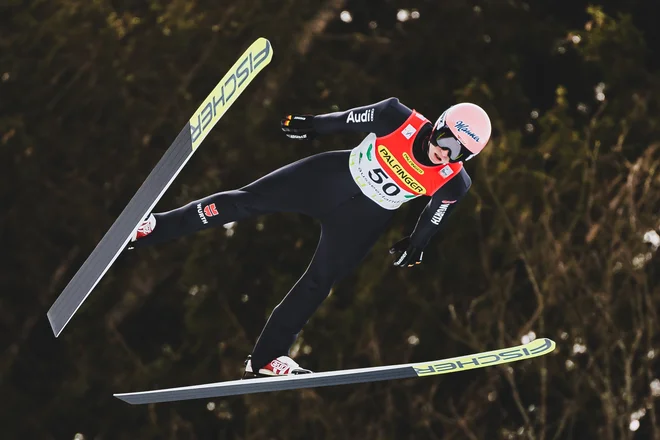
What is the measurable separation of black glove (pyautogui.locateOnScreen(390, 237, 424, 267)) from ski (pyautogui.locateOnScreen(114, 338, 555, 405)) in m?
0.52

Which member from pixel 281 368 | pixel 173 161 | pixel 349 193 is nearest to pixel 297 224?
pixel 281 368

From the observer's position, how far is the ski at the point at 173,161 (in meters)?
5.56

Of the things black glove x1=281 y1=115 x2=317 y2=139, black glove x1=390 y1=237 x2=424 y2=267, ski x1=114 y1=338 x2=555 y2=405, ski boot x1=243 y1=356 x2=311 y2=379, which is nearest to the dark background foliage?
ski x1=114 y1=338 x2=555 y2=405

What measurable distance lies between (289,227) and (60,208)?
249 centimetres

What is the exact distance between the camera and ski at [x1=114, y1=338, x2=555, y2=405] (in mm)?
6281

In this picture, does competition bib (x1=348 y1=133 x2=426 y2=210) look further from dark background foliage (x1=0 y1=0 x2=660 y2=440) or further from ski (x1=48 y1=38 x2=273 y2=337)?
dark background foliage (x1=0 y1=0 x2=660 y2=440)

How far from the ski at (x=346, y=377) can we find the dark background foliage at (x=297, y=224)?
6.74 meters

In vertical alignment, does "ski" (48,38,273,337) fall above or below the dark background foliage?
above

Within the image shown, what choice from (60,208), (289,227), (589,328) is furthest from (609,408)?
(60,208)

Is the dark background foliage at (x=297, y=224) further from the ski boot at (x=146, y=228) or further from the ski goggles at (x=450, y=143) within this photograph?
the ski goggles at (x=450, y=143)

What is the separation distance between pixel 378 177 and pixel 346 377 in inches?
38.1

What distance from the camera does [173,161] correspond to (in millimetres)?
5875

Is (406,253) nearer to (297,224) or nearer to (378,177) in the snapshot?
(378,177)

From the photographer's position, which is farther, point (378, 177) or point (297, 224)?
point (297, 224)
